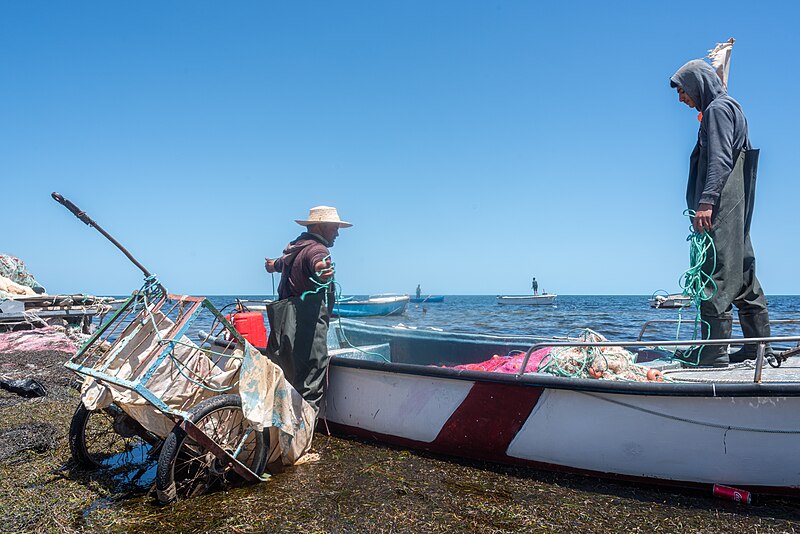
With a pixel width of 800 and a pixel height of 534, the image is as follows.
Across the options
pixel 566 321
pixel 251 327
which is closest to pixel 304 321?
pixel 251 327

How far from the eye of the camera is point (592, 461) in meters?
3.96

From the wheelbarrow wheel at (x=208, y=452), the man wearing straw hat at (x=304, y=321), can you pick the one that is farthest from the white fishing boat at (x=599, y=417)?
the wheelbarrow wheel at (x=208, y=452)

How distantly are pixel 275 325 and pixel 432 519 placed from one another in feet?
6.49

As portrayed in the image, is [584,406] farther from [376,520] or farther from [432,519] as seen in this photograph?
[376,520]

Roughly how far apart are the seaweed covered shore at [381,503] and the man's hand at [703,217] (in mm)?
1994

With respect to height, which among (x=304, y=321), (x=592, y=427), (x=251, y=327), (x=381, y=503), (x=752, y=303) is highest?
(x=752, y=303)

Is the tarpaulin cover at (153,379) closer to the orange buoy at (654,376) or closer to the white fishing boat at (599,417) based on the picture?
the white fishing boat at (599,417)

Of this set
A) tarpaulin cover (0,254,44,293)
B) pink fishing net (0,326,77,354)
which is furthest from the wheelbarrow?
tarpaulin cover (0,254,44,293)

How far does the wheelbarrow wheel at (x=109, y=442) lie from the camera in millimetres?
4195

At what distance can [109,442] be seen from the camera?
16.5ft

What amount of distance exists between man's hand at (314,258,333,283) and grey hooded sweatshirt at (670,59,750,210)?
120 inches

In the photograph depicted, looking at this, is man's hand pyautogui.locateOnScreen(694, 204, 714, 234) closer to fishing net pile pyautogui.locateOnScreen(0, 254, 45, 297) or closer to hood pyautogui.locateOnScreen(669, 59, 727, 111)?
hood pyautogui.locateOnScreen(669, 59, 727, 111)

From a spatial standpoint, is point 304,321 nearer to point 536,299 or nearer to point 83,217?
point 83,217

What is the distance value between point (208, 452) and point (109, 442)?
181 centimetres
